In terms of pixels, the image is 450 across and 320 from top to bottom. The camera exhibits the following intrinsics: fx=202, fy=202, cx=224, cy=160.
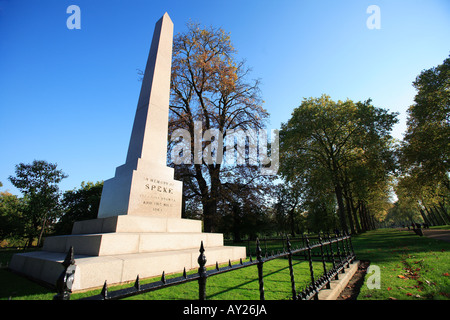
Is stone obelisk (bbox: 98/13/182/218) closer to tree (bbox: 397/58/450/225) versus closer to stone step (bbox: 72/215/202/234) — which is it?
stone step (bbox: 72/215/202/234)

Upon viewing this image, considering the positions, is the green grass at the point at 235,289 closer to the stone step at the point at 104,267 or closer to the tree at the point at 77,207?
the stone step at the point at 104,267

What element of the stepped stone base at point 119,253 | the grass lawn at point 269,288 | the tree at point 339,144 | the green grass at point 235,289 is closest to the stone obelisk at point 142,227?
the stepped stone base at point 119,253

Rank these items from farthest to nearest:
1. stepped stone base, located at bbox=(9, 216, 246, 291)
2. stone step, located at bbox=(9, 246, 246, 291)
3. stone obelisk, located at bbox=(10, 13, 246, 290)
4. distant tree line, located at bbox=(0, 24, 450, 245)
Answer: distant tree line, located at bbox=(0, 24, 450, 245) < stone obelisk, located at bbox=(10, 13, 246, 290) < stepped stone base, located at bbox=(9, 216, 246, 291) < stone step, located at bbox=(9, 246, 246, 291)

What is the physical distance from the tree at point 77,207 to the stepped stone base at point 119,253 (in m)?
23.6

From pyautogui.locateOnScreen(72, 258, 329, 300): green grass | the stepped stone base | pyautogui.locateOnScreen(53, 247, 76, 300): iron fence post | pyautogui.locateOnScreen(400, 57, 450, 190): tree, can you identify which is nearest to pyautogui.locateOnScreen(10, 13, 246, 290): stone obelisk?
the stepped stone base

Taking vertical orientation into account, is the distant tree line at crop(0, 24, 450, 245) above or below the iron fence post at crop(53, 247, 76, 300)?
above

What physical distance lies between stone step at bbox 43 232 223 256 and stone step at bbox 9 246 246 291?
0.68 ft

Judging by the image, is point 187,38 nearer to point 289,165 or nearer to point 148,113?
point 148,113

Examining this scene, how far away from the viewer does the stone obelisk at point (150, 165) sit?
630cm

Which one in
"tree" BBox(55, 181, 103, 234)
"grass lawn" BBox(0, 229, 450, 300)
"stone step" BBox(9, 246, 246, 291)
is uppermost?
"tree" BBox(55, 181, 103, 234)

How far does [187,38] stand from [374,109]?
20.7m

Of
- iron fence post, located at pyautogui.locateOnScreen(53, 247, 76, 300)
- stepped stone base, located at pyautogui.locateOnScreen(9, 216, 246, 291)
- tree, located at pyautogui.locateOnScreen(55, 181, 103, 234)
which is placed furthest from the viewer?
tree, located at pyautogui.locateOnScreen(55, 181, 103, 234)

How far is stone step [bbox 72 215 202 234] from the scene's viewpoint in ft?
16.9
